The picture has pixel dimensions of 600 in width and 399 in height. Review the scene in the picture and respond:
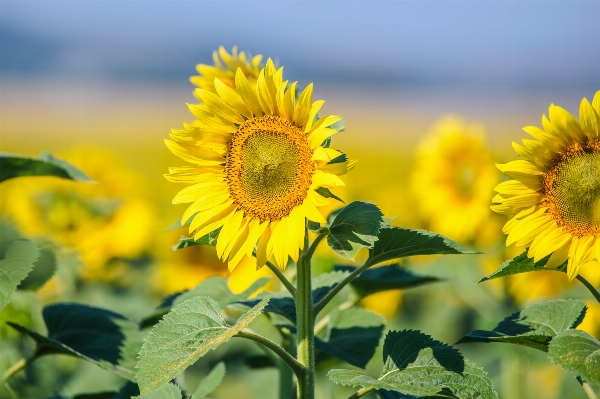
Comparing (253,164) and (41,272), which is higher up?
(253,164)

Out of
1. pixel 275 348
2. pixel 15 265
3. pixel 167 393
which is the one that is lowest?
pixel 167 393

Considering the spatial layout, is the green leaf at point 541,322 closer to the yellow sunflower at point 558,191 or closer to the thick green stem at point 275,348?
the yellow sunflower at point 558,191

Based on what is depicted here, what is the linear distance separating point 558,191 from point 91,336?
0.97 metres

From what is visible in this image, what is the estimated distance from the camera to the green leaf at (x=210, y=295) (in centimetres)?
160

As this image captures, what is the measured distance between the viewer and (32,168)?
1581mm

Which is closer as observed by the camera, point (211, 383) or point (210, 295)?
point (211, 383)

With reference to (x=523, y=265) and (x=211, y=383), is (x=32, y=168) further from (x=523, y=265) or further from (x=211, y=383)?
(x=523, y=265)

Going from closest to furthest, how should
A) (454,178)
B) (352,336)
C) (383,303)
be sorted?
(352,336)
(454,178)
(383,303)

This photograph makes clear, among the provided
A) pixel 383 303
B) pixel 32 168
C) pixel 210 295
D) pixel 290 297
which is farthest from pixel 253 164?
pixel 383 303

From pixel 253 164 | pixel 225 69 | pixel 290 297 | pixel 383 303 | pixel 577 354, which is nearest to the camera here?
pixel 577 354

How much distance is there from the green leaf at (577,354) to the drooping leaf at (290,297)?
461 mm

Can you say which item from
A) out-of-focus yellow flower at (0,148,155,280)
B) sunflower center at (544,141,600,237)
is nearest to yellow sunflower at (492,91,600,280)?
sunflower center at (544,141,600,237)

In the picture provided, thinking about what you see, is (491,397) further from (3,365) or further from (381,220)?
(3,365)

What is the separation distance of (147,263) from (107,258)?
12.4 inches
